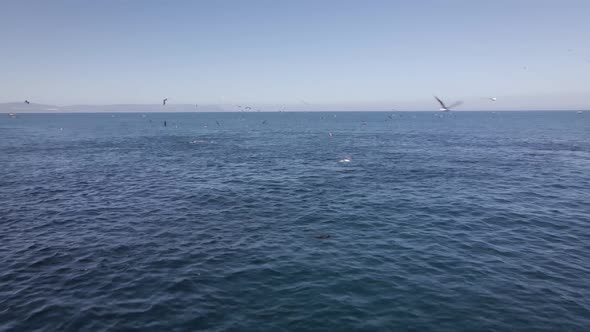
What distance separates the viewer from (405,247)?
83.7 ft

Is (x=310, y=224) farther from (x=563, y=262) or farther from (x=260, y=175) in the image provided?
(x=260, y=175)

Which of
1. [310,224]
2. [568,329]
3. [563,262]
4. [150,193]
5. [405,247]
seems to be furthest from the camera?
[150,193]

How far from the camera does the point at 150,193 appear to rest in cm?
4094

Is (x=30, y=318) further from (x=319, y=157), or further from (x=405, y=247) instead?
(x=319, y=157)

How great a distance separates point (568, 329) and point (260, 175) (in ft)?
131

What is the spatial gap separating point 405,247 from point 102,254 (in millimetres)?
21897

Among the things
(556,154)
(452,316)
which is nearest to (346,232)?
(452,316)

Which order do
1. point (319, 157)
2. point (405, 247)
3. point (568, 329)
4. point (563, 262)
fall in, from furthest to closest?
point (319, 157) → point (405, 247) → point (563, 262) → point (568, 329)

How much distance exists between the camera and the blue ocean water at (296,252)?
56.6 ft

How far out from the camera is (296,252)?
24.7 m

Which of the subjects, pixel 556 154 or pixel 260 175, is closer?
pixel 260 175

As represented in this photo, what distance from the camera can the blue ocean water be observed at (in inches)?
679

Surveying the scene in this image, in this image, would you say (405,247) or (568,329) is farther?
(405,247)

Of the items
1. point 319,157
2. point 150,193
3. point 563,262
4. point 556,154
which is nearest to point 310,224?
point 563,262
